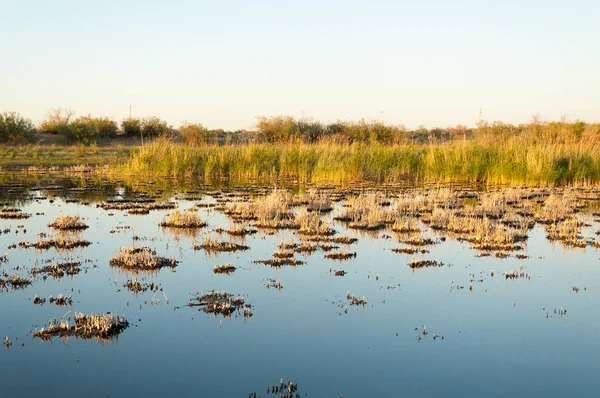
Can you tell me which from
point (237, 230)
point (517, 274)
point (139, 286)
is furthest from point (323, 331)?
point (237, 230)

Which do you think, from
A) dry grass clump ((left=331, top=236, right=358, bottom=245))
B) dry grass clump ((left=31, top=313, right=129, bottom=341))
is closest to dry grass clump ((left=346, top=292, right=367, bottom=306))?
dry grass clump ((left=31, top=313, right=129, bottom=341))

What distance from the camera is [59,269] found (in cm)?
966

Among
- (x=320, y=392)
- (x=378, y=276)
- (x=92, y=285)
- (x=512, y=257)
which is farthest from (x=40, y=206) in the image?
(x=320, y=392)

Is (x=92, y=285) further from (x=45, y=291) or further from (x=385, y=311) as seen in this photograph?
(x=385, y=311)

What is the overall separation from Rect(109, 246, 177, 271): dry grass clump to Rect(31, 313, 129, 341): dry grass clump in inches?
115

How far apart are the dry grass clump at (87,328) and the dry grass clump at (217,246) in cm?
457

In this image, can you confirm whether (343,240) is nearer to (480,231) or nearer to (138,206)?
(480,231)

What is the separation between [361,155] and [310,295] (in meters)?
21.3

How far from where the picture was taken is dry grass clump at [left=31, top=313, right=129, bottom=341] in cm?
674

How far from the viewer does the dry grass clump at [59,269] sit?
373 inches

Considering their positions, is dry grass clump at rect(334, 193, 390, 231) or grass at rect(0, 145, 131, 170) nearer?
dry grass clump at rect(334, 193, 390, 231)

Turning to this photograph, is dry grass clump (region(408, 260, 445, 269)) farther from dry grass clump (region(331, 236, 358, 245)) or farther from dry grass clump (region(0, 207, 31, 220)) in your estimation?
dry grass clump (region(0, 207, 31, 220))

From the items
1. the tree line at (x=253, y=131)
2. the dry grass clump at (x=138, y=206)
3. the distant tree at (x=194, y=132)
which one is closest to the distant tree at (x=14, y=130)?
the tree line at (x=253, y=131)

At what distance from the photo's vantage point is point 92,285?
8.84 m
